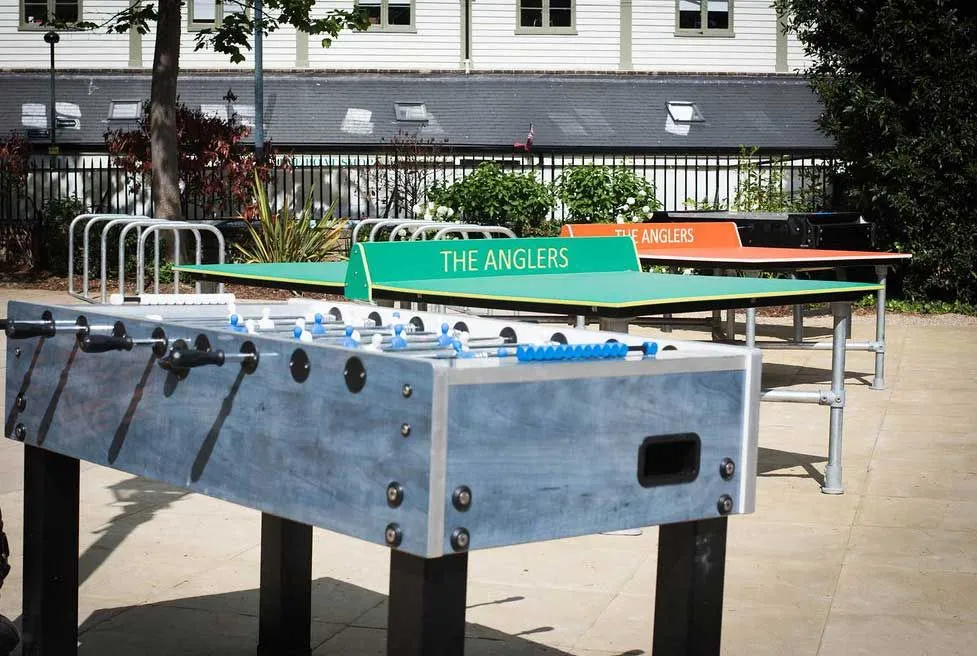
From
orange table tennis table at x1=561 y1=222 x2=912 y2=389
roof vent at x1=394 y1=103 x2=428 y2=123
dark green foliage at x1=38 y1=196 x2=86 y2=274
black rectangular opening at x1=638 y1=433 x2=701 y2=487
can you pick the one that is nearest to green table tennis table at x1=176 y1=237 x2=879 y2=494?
orange table tennis table at x1=561 y1=222 x2=912 y2=389

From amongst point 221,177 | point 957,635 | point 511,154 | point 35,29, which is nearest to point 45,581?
point 957,635

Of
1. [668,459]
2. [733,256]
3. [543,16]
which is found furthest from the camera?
[543,16]

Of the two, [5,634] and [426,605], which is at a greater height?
[426,605]

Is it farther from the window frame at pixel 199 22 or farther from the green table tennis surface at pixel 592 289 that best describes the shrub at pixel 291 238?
the window frame at pixel 199 22

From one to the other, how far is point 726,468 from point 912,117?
1350 centimetres

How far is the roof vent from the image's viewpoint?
29.5 meters

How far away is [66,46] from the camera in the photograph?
32.0 metres

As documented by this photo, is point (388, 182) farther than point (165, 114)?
Yes

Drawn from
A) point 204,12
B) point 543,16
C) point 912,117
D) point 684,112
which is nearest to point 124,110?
point 204,12

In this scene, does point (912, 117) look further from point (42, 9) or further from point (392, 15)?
point (42, 9)

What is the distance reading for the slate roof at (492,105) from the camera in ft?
95.2

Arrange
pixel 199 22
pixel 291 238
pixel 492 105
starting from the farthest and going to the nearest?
Result: 1. pixel 199 22
2. pixel 492 105
3. pixel 291 238

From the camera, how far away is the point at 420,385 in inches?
108

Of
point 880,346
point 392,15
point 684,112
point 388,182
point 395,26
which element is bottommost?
point 880,346
